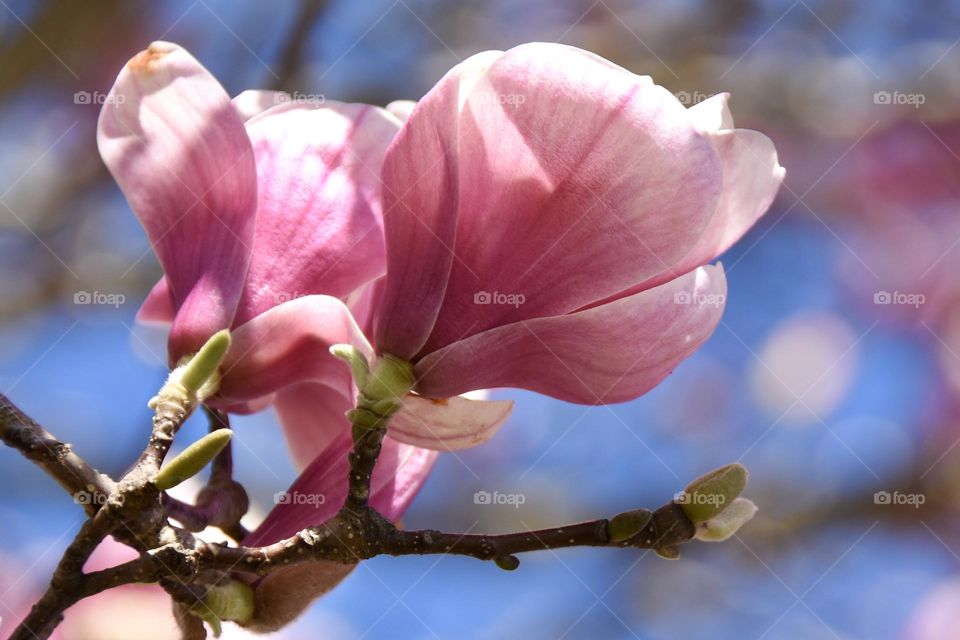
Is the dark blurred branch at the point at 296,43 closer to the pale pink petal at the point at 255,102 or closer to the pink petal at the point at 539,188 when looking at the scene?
the pale pink petal at the point at 255,102

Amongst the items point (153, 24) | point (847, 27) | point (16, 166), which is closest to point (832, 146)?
point (847, 27)

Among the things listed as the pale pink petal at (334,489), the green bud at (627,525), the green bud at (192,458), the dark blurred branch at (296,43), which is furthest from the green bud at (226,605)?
the dark blurred branch at (296,43)

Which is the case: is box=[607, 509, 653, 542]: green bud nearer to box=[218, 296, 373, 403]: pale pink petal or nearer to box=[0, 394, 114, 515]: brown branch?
box=[218, 296, 373, 403]: pale pink petal

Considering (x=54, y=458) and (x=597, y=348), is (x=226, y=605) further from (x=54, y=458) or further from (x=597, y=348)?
(x=597, y=348)

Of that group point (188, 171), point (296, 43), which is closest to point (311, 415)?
point (188, 171)

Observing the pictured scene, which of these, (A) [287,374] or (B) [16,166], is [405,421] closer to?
(A) [287,374]

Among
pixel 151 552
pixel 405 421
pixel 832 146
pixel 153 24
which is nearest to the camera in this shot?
pixel 151 552
